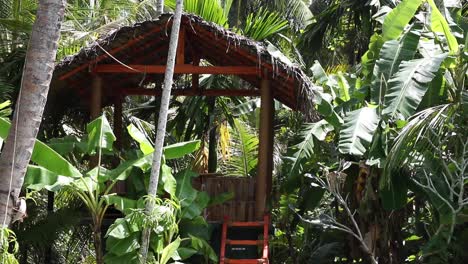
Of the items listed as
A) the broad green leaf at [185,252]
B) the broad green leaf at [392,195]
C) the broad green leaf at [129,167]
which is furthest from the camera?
the broad green leaf at [392,195]

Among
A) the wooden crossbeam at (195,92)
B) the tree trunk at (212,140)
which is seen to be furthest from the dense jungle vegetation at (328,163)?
the tree trunk at (212,140)

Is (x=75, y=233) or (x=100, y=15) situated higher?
(x=100, y=15)

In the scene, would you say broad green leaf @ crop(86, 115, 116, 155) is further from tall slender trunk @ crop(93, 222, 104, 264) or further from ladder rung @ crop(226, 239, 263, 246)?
ladder rung @ crop(226, 239, 263, 246)

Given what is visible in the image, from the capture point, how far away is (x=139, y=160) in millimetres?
10375

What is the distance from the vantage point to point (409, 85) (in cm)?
1015

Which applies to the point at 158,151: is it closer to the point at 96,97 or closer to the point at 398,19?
the point at 96,97

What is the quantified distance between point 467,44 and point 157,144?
417 cm

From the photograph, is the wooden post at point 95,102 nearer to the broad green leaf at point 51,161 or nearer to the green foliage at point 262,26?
the broad green leaf at point 51,161

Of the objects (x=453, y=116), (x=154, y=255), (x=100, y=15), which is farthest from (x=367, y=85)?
(x=100, y=15)

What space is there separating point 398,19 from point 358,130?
86.3 inches

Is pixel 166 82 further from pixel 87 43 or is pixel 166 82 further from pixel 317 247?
pixel 317 247

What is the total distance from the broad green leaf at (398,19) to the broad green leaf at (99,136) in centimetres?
423

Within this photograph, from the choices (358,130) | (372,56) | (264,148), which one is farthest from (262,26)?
(358,130)

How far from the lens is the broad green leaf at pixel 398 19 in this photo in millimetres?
11332
